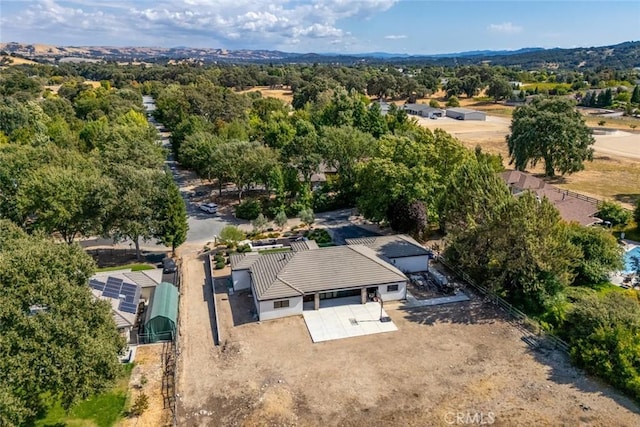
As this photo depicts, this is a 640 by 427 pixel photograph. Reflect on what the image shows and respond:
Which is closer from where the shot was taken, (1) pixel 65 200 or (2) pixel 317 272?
(2) pixel 317 272

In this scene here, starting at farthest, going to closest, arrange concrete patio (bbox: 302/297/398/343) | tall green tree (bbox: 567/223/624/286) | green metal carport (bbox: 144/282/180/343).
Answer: tall green tree (bbox: 567/223/624/286)
concrete patio (bbox: 302/297/398/343)
green metal carport (bbox: 144/282/180/343)

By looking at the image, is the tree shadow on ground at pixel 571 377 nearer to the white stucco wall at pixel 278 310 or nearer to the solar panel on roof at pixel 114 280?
the white stucco wall at pixel 278 310

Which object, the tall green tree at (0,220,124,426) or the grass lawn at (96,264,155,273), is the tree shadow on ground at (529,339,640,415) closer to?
the tall green tree at (0,220,124,426)

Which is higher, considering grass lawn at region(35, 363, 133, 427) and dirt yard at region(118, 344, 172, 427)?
grass lawn at region(35, 363, 133, 427)

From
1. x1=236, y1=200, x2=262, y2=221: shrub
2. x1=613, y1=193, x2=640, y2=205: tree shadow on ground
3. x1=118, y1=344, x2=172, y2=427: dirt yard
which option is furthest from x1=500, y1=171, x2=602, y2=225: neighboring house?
x1=118, y1=344, x2=172, y2=427: dirt yard

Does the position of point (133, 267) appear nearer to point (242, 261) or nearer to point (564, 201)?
point (242, 261)

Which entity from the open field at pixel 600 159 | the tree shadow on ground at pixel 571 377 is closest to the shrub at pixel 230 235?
the tree shadow on ground at pixel 571 377

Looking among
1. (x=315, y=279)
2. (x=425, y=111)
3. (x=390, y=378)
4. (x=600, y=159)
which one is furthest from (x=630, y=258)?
(x=425, y=111)
